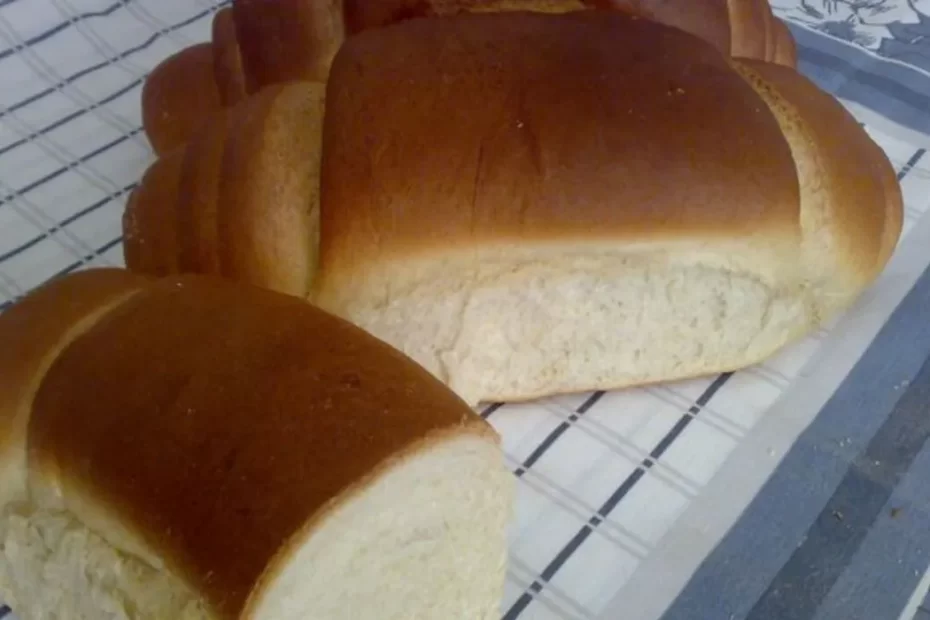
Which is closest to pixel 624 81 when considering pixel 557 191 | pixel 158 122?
pixel 557 191

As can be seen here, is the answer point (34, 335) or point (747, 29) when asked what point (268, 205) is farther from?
point (747, 29)

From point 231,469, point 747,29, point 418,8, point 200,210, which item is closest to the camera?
point 231,469

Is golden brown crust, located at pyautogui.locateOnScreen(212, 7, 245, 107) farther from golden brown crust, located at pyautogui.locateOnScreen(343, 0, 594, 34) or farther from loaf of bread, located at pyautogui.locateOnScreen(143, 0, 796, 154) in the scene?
golden brown crust, located at pyautogui.locateOnScreen(343, 0, 594, 34)

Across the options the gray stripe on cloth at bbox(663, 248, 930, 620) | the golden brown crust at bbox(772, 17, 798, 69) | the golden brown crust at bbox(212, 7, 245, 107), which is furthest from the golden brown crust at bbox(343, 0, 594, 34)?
the gray stripe on cloth at bbox(663, 248, 930, 620)

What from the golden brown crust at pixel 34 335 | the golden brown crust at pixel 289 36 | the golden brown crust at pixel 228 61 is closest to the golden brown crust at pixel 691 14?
the golden brown crust at pixel 289 36

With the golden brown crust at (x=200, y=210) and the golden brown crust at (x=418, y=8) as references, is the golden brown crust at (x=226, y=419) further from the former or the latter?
the golden brown crust at (x=418, y=8)

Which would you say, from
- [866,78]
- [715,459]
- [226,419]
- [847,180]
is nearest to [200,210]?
[226,419]

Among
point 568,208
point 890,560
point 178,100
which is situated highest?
point 568,208
